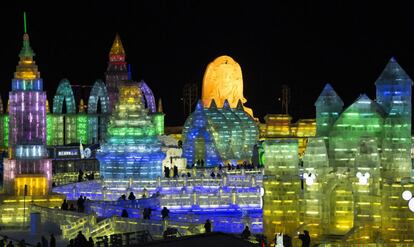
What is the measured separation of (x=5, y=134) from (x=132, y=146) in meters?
19.3

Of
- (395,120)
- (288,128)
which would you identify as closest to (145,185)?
(395,120)

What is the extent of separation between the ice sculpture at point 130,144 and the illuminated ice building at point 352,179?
17098mm

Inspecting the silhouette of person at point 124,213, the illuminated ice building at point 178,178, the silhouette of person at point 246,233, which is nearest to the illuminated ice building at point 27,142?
the illuminated ice building at point 178,178

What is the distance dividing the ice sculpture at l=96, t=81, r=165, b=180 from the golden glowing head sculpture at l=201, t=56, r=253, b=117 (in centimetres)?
2367

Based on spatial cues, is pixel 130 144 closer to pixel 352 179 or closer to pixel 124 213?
pixel 124 213

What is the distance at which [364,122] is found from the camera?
1453 inches

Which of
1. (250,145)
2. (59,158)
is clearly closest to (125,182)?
(59,158)

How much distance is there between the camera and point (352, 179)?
3578cm

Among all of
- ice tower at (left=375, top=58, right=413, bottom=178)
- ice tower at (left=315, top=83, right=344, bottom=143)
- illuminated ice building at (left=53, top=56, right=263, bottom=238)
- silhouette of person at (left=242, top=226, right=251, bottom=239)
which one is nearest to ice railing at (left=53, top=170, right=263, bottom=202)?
illuminated ice building at (left=53, top=56, right=263, bottom=238)

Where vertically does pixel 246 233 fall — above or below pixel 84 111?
below

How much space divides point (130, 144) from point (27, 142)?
6791 mm

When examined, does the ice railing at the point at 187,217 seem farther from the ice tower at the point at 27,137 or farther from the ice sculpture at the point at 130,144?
the ice sculpture at the point at 130,144

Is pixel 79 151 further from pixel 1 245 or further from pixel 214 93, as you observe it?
pixel 1 245

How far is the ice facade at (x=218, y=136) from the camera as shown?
6469 centimetres
